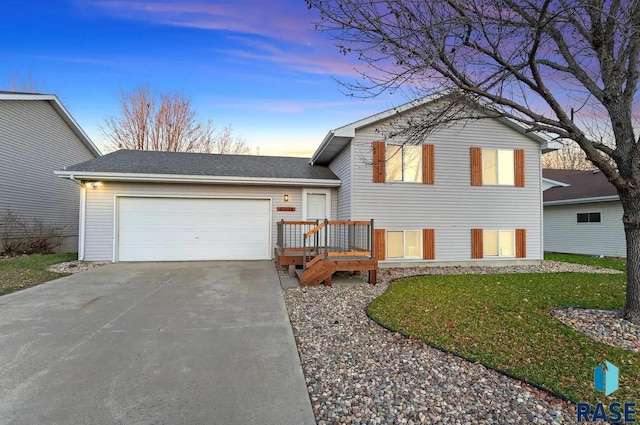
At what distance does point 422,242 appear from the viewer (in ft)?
30.6

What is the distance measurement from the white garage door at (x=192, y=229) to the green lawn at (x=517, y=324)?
5.47m

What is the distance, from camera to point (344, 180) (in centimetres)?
980

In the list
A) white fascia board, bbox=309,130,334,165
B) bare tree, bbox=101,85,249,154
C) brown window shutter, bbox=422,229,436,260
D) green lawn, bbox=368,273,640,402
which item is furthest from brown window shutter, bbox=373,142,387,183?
bare tree, bbox=101,85,249,154

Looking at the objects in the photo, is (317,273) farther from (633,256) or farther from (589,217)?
(589,217)

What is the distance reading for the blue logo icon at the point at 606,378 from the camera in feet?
8.48

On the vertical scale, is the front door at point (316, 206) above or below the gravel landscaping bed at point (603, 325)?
above

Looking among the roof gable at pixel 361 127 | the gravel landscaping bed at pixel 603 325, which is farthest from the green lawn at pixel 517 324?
the roof gable at pixel 361 127

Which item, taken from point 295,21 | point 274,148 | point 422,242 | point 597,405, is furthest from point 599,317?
point 274,148

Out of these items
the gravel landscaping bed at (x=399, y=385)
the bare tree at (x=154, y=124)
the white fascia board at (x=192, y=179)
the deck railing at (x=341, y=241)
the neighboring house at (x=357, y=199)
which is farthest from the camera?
A: the bare tree at (x=154, y=124)

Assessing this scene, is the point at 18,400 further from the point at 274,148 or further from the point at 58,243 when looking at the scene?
the point at 274,148

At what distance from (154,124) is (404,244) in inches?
702

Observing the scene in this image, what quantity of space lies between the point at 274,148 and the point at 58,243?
11961 mm

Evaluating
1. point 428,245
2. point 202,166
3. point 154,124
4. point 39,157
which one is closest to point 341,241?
point 428,245

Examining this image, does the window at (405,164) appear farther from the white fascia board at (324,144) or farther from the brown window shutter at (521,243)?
the brown window shutter at (521,243)
